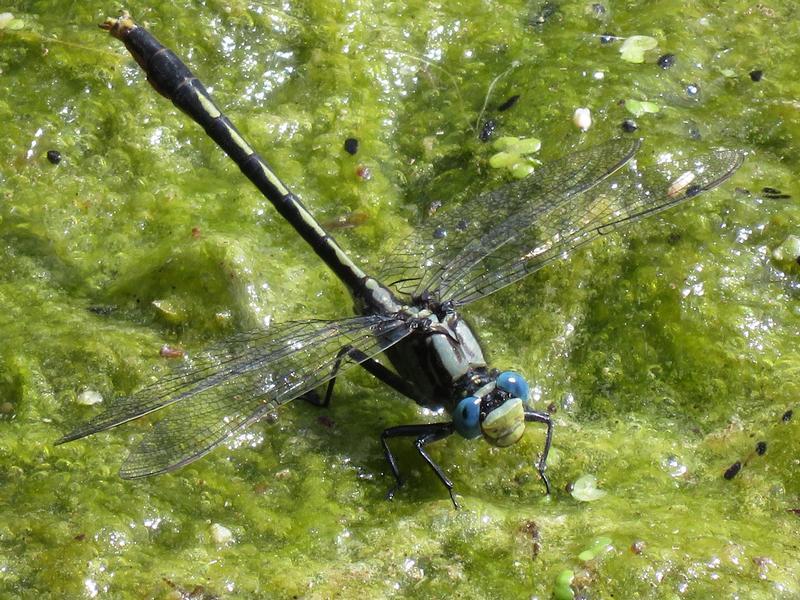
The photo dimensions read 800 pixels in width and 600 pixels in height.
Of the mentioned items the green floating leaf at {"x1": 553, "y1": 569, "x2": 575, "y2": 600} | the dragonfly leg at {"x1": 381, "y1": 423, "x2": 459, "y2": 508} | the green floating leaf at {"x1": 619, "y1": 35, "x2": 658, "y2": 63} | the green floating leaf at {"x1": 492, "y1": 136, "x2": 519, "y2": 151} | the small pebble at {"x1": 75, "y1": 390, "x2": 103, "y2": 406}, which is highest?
the small pebble at {"x1": 75, "y1": 390, "x2": 103, "y2": 406}

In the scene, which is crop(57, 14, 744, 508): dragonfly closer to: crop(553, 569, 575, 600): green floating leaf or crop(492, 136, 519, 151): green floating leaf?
crop(492, 136, 519, 151): green floating leaf

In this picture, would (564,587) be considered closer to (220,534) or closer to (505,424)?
(505,424)

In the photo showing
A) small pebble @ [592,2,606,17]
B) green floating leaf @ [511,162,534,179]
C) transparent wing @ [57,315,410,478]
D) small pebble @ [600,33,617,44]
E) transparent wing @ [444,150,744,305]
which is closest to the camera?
transparent wing @ [57,315,410,478]

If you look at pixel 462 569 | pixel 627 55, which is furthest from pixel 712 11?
pixel 462 569

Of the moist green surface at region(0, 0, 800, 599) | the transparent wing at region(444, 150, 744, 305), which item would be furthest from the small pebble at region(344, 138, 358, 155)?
the transparent wing at region(444, 150, 744, 305)

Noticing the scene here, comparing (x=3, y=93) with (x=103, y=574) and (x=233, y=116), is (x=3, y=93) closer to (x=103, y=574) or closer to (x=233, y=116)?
(x=233, y=116)

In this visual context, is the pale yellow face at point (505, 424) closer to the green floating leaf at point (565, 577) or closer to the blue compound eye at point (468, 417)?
the blue compound eye at point (468, 417)
